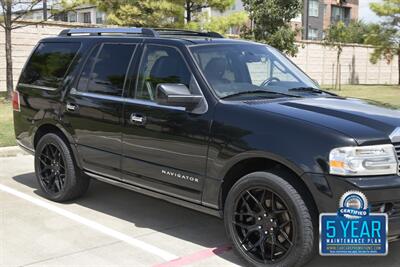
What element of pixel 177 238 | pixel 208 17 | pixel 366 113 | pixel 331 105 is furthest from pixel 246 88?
pixel 208 17

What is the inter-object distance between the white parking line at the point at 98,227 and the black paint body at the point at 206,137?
1.50ft

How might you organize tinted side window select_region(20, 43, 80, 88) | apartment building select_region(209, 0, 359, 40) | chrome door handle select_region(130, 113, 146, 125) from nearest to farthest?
1. chrome door handle select_region(130, 113, 146, 125)
2. tinted side window select_region(20, 43, 80, 88)
3. apartment building select_region(209, 0, 359, 40)

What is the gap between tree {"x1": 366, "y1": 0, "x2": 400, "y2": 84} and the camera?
33812 mm

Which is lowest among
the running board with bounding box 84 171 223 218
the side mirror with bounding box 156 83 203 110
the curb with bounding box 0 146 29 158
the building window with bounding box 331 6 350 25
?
the curb with bounding box 0 146 29 158

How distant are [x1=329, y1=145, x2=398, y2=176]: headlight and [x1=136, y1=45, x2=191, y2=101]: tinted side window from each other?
1.59 metres

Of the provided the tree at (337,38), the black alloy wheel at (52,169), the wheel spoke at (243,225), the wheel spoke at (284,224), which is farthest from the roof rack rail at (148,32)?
the tree at (337,38)

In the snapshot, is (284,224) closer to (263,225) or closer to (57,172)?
(263,225)

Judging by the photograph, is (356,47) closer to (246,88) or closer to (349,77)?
(349,77)

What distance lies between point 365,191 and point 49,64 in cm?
404

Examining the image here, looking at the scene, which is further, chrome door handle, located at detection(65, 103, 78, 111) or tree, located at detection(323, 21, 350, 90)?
tree, located at detection(323, 21, 350, 90)

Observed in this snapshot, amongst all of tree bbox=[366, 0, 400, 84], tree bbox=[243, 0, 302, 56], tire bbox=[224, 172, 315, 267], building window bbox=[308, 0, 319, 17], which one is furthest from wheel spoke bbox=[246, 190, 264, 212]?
building window bbox=[308, 0, 319, 17]

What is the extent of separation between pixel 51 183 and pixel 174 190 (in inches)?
82.5

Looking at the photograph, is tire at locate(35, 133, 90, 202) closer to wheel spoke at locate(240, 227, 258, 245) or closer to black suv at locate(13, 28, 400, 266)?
black suv at locate(13, 28, 400, 266)

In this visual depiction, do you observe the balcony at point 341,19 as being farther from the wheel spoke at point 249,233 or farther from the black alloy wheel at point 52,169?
the wheel spoke at point 249,233
